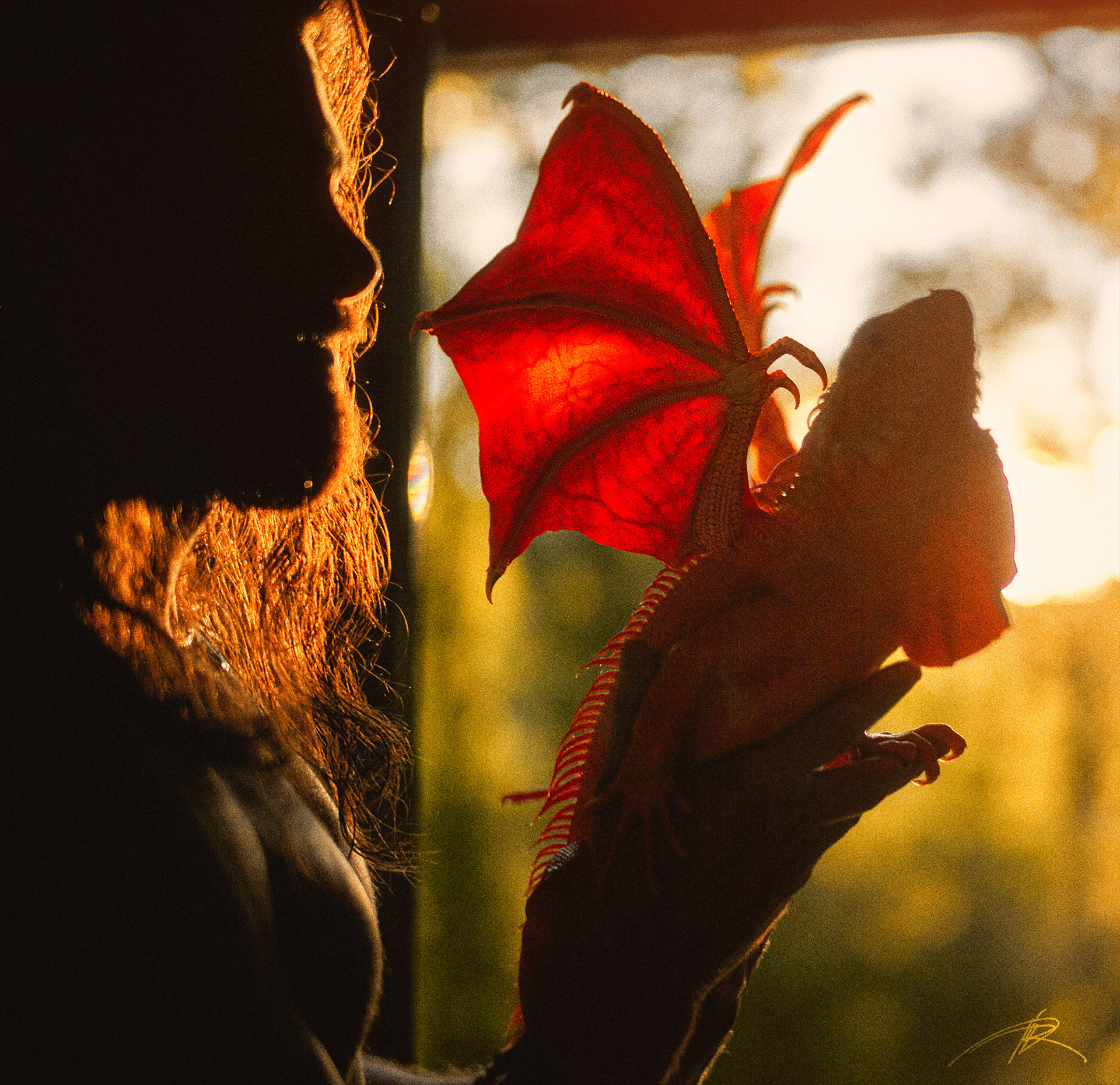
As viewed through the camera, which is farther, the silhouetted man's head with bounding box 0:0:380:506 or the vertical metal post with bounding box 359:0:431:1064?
the vertical metal post with bounding box 359:0:431:1064

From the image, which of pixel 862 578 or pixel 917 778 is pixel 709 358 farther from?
pixel 917 778

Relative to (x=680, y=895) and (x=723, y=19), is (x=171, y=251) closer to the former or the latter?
(x=680, y=895)

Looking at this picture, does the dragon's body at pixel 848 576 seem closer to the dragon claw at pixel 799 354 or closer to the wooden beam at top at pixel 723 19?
the dragon claw at pixel 799 354

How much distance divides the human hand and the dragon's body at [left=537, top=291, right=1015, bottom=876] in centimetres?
3

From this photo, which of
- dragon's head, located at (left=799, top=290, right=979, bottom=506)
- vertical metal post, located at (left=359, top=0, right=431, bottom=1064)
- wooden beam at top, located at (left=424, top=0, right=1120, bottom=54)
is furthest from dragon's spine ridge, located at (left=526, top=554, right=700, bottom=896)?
wooden beam at top, located at (left=424, top=0, right=1120, bottom=54)

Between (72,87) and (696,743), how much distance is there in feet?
1.92

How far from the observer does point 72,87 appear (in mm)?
550

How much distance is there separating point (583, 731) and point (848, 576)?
237mm

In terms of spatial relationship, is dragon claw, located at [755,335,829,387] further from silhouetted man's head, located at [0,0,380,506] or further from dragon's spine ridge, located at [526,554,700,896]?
silhouetted man's head, located at [0,0,380,506]

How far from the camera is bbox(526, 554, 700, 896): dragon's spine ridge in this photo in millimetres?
700

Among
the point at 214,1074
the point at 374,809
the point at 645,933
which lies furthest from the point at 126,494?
the point at 374,809

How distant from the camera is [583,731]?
720 mm
